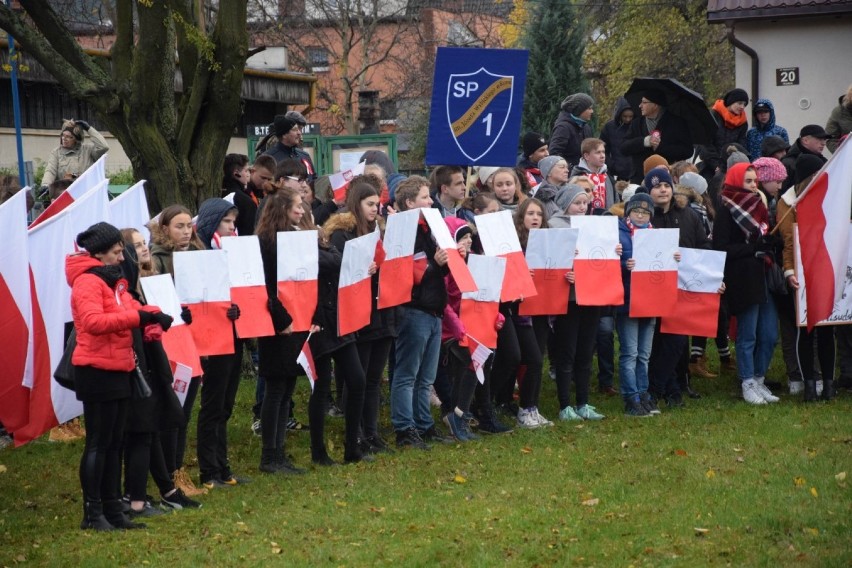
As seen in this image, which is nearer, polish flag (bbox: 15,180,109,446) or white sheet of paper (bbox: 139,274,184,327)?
white sheet of paper (bbox: 139,274,184,327)

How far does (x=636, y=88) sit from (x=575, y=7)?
22523 millimetres

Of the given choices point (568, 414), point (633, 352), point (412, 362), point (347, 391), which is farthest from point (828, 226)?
point (347, 391)

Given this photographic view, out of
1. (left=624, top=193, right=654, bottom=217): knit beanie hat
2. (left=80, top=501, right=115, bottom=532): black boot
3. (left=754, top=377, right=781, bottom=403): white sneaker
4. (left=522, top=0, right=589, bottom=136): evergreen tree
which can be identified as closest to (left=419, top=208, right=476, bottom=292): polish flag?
(left=624, top=193, right=654, bottom=217): knit beanie hat

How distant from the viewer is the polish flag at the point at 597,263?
38.3 feet

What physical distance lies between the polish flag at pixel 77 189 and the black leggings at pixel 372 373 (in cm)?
249

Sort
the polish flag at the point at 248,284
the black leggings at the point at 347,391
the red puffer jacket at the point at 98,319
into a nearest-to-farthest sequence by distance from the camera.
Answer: the red puffer jacket at the point at 98,319 < the polish flag at the point at 248,284 < the black leggings at the point at 347,391

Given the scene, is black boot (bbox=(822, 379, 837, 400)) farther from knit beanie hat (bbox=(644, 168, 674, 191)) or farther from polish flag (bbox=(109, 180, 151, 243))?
polish flag (bbox=(109, 180, 151, 243))

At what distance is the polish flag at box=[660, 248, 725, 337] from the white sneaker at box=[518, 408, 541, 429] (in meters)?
1.67

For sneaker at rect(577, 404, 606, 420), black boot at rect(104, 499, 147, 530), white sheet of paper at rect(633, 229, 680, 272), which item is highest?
white sheet of paper at rect(633, 229, 680, 272)

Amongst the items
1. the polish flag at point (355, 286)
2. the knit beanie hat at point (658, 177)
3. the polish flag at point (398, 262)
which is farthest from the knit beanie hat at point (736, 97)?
the polish flag at point (355, 286)

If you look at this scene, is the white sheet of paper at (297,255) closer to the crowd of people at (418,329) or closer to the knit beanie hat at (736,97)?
the crowd of people at (418,329)

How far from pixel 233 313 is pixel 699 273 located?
5.04m

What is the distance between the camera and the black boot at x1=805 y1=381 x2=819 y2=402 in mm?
Result: 12438

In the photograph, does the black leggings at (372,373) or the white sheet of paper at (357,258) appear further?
the black leggings at (372,373)
